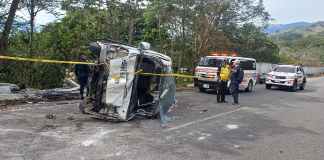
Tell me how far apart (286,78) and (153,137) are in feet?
62.7

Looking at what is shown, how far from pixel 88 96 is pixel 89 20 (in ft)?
42.3

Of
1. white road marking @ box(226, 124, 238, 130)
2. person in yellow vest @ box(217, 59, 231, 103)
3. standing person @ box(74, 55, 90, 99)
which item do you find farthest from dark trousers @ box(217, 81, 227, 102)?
standing person @ box(74, 55, 90, 99)

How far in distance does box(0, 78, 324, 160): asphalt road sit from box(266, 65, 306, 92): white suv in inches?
537

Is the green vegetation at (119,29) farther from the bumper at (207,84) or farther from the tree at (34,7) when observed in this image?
the bumper at (207,84)

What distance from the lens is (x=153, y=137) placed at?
8.01 meters

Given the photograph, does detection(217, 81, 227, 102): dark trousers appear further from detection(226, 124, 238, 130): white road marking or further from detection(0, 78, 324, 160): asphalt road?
detection(226, 124, 238, 130): white road marking

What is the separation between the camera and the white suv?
25.1 meters

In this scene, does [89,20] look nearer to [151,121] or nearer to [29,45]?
[29,45]

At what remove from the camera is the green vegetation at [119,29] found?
58.9ft

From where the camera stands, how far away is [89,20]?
21906mm

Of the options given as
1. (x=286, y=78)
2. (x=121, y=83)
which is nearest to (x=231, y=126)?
(x=121, y=83)

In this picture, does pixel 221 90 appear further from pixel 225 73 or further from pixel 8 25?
pixel 8 25

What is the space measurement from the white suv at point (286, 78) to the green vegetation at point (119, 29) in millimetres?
5947

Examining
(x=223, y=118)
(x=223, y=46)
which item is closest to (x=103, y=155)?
(x=223, y=118)
